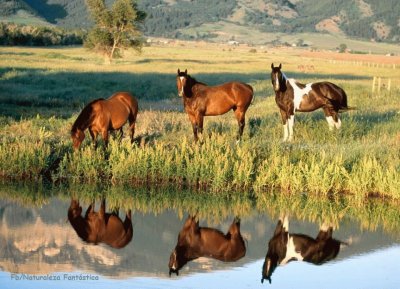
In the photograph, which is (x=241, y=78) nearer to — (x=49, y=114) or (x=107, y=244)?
(x=49, y=114)

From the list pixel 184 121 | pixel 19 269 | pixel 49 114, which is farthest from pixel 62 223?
pixel 49 114

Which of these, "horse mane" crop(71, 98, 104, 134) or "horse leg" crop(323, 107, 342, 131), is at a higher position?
"horse mane" crop(71, 98, 104, 134)

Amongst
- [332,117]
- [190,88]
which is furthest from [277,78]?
[332,117]

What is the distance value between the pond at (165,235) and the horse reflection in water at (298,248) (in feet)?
0.19

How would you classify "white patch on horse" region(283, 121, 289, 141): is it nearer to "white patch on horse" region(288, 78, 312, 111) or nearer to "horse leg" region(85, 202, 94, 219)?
"white patch on horse" region(288, 78, 312, 111)

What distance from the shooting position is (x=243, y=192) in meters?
16.7

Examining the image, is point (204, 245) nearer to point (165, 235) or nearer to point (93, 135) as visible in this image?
point (165, 235)

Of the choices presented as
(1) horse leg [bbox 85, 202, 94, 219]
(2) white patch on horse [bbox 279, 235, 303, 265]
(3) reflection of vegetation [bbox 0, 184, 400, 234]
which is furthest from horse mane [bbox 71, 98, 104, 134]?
(2) white patch on horse [bbox 279, 235, 303, 265]

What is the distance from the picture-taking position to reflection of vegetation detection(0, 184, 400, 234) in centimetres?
1493

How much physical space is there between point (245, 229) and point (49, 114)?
49.3ft

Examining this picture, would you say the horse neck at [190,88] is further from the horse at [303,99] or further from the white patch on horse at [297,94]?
the white patch on horse at [297,94]

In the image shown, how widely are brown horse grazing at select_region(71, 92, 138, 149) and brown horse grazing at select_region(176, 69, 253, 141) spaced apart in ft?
6.72

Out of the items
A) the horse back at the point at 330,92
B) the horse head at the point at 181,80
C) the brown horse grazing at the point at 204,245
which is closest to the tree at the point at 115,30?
the horse back at the point at 330,92

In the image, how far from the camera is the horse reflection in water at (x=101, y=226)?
12.8m
